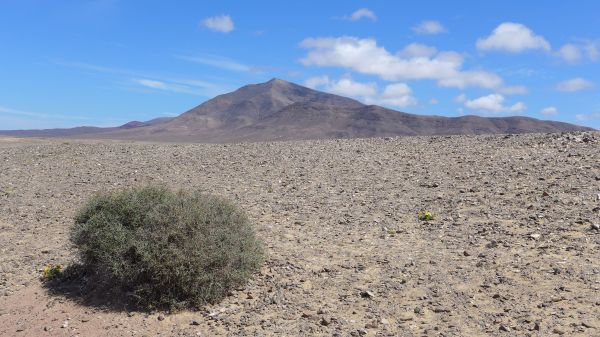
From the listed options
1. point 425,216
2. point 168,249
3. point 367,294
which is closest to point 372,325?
point 367,294

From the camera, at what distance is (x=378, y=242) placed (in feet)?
27.5

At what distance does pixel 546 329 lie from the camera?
5.50 m

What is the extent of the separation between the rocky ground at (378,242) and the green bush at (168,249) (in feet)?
0.93

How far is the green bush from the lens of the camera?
6699mm

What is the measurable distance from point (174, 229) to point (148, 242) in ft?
1.09

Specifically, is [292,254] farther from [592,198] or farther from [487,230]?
[592,198]

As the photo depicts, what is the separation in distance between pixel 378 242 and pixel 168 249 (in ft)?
10.2

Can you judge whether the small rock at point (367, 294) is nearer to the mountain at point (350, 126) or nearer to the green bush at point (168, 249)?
the green bush at point (168, 249)

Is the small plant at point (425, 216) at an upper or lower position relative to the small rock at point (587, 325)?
upper

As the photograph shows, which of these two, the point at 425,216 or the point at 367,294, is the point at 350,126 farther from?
the point at 367,294

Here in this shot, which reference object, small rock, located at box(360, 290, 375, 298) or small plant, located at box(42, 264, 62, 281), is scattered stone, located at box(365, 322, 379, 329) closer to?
small rock, located at box(360, 290, 375, 298)

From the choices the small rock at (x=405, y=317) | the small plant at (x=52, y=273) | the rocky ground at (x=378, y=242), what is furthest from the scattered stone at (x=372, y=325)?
the small plant at (x=52, y=273)

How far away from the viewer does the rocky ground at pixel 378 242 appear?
6.15 metres

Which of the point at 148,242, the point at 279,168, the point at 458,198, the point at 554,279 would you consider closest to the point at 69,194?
the point at 279,168
